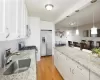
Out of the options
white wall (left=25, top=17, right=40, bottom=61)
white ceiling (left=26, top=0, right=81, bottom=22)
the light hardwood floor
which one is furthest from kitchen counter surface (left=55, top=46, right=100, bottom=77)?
white wall (left=25, top=17, right=40, bottom=61)

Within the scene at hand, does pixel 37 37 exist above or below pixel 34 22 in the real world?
below

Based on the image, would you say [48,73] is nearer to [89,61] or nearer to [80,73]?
[80,73]

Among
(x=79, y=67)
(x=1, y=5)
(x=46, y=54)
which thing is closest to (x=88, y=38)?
(x=46, y=54)

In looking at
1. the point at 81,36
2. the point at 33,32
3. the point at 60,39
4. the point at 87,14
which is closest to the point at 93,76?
the point at 87,14

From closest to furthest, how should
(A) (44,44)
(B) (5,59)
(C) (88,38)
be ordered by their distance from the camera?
(B) (5,59) → (A) (44,44) → (C) (88,38)

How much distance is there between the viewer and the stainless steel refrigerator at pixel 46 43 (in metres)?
5.63

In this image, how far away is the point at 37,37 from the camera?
189 inches

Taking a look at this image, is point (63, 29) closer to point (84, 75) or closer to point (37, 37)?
point (37, 37)

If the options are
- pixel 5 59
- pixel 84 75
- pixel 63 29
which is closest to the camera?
pixel 84 75

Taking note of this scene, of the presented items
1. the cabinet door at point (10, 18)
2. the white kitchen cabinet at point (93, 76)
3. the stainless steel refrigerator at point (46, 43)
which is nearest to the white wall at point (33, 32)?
the stainless steel refrigerator at point (46, 43)

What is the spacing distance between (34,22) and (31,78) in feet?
13.1

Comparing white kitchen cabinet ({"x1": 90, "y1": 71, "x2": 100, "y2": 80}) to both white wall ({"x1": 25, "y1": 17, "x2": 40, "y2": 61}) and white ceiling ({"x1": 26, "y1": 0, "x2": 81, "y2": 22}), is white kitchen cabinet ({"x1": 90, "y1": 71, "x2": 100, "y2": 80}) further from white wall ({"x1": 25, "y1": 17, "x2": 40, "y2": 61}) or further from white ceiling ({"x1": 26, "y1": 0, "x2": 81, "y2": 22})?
white wall ({"x1": 25, "y1": 17, "x2": 40, "y2": 61})

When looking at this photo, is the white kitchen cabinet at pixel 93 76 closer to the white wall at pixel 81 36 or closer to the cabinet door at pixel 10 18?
the cabinet door at pixel 10 18

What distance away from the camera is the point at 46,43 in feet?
18.8
